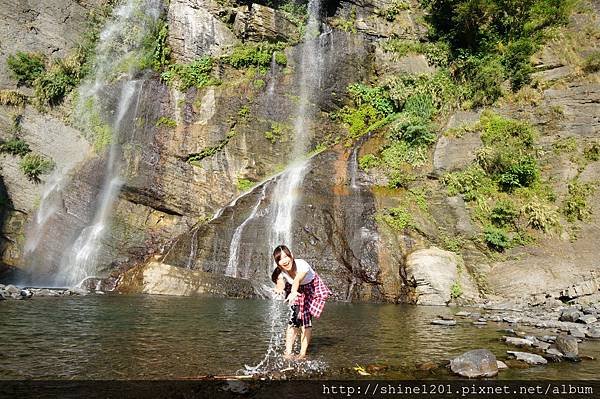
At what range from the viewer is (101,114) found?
2588 centimetres

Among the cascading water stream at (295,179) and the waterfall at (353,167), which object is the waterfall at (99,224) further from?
the waterfall at (353,167)

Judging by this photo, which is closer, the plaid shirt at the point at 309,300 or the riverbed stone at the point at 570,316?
the plaid shirt at the point at 309,300

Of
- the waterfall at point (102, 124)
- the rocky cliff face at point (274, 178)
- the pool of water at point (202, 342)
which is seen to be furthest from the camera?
the waterfall at point (102, 124)

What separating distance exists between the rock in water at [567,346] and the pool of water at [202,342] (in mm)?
289

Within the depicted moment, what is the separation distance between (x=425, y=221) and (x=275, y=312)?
27.3 feet

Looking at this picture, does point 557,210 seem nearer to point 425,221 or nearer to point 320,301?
point 425,221

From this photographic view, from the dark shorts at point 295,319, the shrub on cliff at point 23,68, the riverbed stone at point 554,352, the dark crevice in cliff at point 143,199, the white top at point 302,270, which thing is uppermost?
the shrub on cliff at point 23,68

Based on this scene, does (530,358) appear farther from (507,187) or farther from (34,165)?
(34,165)

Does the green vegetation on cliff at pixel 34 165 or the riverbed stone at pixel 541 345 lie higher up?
the green vegetation on cliff at pixel 34 165

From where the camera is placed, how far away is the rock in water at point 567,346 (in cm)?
627

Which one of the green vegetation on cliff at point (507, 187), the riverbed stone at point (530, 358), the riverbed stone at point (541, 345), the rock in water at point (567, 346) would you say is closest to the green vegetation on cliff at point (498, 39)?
the green vegetation on cliff at point (507, 187)

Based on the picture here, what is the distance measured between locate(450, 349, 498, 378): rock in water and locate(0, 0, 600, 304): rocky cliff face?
9.26 m

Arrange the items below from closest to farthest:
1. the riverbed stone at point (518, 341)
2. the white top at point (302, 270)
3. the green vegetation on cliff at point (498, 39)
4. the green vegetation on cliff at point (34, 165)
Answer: the white top at point (302, 270)
the riverbed stone at point (518, 341)
the green vegetation on cliff at point (498, 39)
the green vegetation on cliff at point (34, 165)

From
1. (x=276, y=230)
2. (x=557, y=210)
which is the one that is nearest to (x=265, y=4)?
(x=276, y=230)
